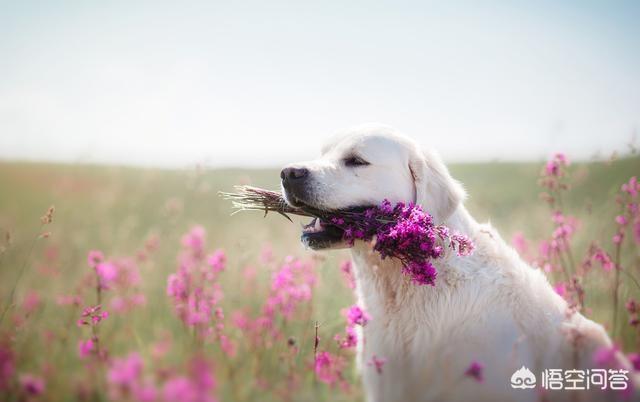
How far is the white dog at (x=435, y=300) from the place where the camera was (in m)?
2.31

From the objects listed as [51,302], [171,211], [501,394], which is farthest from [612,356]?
[51,302]

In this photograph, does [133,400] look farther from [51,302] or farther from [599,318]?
[51,302]

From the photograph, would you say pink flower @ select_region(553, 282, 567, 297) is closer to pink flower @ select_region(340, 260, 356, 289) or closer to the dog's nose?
pink flower @ select_region(340, 260, 356, 289)

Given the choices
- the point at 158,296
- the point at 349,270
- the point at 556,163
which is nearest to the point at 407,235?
the point at 349,270

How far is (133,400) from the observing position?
3.61ft

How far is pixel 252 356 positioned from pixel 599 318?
290cm

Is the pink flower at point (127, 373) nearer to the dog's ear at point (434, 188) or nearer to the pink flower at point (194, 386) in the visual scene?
the pink flower at point (194, 386)

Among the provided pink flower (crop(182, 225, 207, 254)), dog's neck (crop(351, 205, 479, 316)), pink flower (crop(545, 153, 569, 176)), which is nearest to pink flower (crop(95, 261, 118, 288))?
pink flower (crop(182, 225, 207, 254))

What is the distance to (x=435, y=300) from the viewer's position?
2.72 metres

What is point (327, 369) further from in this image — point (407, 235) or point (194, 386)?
point (194, 386)

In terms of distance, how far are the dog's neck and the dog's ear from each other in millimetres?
71

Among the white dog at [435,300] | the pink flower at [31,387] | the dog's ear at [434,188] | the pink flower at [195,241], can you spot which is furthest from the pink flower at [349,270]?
the pink flower at [31,387]

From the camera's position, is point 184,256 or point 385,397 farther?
point 184,256

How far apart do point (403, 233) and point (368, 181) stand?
599 millimetres
